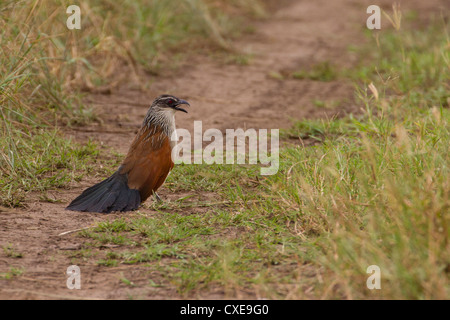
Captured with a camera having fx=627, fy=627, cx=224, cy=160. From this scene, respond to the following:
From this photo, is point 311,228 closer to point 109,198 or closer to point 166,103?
point 109,198

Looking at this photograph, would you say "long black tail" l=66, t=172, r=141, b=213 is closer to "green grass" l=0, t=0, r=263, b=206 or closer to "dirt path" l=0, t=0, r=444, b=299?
"dirt path" l=0, t=0, r=444, b=299

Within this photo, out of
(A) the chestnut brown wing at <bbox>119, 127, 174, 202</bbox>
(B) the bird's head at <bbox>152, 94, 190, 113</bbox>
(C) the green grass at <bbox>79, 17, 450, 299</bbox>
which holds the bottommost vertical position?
(C) the green grass at <bbox>79, 17, 450, 299</bbox>

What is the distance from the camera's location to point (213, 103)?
7.95m

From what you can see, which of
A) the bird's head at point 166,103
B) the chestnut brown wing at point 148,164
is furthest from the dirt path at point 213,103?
the bird's head at point 166,103

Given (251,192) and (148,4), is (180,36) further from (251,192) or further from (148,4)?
(251,192)

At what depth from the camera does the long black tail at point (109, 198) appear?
477cm

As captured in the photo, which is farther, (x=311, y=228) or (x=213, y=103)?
(x=213, y=103)

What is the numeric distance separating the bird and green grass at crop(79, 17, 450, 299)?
18 cm

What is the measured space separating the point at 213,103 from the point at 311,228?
3952 mm

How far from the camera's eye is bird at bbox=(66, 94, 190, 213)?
15.7ft

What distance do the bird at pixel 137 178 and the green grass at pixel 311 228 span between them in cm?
18

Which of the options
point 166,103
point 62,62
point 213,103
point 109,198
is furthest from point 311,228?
point 62,62

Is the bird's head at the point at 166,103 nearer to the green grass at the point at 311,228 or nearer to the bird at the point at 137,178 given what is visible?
the bird at the point at 137,178

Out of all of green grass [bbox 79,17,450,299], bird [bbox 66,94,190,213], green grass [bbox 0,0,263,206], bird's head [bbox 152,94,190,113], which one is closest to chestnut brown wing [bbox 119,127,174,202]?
bird [bbox 66,94,190,213]
